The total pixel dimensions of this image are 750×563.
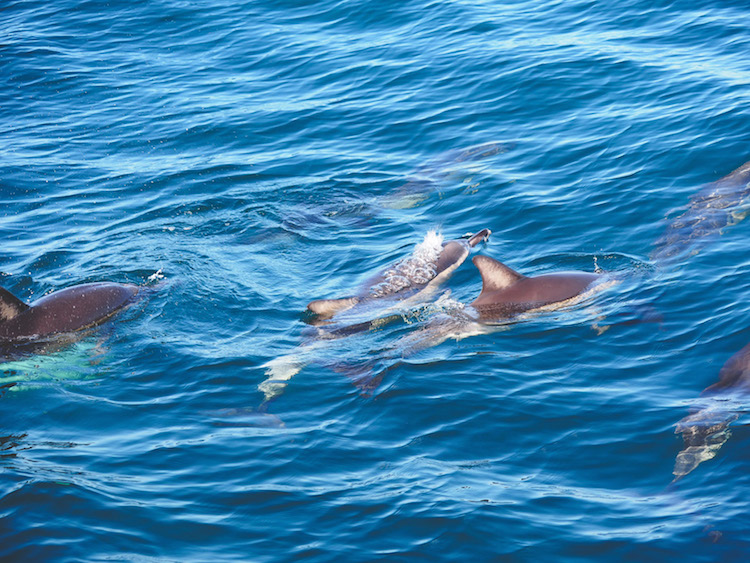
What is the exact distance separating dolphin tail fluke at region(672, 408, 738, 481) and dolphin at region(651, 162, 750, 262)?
12.2ft

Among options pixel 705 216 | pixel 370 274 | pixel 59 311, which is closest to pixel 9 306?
pixel 59 311

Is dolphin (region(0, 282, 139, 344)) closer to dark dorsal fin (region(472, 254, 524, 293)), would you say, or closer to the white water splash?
the white water splash

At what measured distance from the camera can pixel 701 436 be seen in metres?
7.35

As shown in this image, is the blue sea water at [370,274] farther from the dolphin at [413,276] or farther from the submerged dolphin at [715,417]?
the dolphin at [413,276]

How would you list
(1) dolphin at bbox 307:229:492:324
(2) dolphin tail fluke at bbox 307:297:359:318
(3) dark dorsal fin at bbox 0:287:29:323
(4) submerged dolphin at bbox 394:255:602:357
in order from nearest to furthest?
(4) submerged dolphin at bbox 394:255:602:357 < (3) dark dorsal fin at bbox 0:287:29:323 < (2) dolphin tail fluke at bbox 307:297:359:318 < (1) dolphin at bbox 307:229:492:324

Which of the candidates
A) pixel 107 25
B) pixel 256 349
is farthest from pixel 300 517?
pixel 107 25

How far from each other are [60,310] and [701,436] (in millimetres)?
7526

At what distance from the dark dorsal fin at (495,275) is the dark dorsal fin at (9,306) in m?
5.61

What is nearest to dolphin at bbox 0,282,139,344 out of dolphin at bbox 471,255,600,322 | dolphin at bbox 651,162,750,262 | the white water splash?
the white water splash

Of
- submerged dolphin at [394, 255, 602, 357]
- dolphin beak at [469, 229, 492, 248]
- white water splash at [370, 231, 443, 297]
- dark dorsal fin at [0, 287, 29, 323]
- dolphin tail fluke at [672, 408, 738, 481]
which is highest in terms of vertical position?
dolphin beak at [469, 229, 492, 248]

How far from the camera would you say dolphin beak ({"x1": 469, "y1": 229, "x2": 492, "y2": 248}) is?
1186 centimetres

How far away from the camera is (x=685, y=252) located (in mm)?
10953

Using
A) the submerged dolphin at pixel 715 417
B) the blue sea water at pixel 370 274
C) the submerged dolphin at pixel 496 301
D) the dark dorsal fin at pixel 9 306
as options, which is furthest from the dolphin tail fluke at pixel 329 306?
the submerged dolphin at pixel 715 417

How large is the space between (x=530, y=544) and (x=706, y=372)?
3188mm
